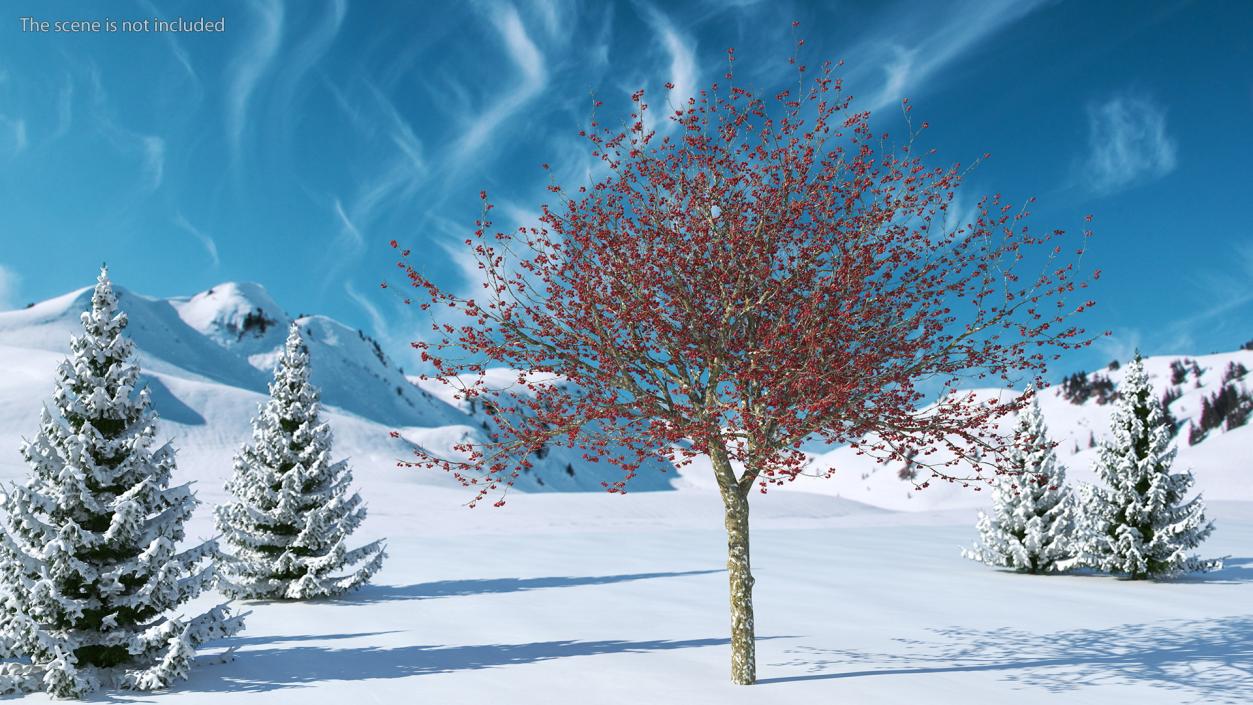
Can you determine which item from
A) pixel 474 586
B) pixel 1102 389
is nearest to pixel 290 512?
pixel 474 586

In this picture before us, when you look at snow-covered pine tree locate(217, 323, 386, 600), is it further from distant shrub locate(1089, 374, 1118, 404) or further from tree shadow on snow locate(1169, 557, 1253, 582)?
distant shrub locate(1089, 374, 1118, 404)

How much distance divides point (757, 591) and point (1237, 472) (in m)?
79.9

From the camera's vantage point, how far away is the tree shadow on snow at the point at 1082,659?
39.6 feet

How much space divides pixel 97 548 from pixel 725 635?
33.2 ft

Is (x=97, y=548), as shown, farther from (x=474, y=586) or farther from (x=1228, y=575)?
(x=1228, y=575)

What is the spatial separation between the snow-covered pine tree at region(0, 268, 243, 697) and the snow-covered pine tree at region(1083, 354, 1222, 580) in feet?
71.9

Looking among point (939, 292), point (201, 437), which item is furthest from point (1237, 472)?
point (201, 437)

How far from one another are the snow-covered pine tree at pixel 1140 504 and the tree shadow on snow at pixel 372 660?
1428 cm

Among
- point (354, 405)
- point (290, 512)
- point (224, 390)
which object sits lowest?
point (290, 512)

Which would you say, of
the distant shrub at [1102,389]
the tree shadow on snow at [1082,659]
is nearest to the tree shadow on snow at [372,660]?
the tree shadow on snow at [1082,659]

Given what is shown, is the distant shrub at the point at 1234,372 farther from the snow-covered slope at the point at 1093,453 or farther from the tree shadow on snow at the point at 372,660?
the tree shadow on snow at the point at 372,660

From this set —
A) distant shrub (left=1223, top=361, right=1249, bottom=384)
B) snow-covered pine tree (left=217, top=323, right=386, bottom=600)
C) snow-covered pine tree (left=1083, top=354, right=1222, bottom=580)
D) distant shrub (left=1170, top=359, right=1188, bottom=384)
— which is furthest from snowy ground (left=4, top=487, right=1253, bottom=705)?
distant shrub (left=1170, top=359, right=1188, bottom=384)

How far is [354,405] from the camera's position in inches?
6437

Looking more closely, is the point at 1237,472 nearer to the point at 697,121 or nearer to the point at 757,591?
the point at 757,591
